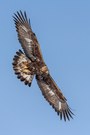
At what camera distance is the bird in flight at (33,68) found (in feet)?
50.9

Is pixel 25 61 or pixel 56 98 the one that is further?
pixel 56 98

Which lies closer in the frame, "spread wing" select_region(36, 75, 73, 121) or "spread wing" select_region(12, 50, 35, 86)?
"spread wing" select_region(12, 50, 35, 86)

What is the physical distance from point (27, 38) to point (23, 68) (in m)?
1.12

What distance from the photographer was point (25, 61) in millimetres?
15641

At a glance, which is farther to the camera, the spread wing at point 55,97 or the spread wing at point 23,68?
the spread wing at point 55,97

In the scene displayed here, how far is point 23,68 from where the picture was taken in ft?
51.5

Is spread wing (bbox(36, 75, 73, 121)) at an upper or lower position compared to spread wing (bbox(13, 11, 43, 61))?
lower

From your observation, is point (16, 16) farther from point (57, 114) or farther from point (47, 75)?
point (57, 114)

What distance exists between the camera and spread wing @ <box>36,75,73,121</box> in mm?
16422

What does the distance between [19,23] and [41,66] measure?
192cm

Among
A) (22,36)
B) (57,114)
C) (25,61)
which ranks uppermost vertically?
(22,36)

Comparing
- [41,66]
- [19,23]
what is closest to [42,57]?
[41,66]

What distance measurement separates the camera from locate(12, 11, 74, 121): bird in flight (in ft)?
50.9

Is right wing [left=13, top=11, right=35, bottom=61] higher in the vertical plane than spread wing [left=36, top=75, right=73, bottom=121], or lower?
higher
